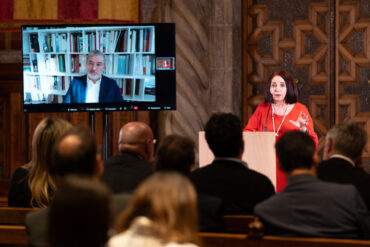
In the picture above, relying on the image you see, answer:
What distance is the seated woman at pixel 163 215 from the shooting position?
183cm

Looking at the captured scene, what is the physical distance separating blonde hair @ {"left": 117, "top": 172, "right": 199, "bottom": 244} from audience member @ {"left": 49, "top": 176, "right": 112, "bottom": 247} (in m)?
0.26

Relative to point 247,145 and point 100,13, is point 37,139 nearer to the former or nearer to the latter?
point 247,145

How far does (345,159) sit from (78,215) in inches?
84.3

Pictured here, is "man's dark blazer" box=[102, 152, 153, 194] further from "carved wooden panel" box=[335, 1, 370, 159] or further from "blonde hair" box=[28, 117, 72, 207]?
"carved wooden panel" box=[335, 1, 370, 159]

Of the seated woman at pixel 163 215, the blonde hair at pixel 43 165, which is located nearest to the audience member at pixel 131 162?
the blonde hair at pixel 43 165

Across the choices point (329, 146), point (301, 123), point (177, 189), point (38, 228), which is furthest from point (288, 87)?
point (177, 189)

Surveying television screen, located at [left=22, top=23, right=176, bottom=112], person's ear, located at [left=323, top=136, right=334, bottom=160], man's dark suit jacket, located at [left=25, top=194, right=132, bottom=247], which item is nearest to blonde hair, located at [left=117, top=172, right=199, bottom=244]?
man's dark suit jacket, located at [left=25, top=194, right=132, bottom=247]

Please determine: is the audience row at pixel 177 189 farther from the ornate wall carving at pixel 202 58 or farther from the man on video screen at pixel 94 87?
the ornate wall carving at pixel 202 58

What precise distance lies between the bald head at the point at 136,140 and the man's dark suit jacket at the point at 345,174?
112cm

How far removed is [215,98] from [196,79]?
0.31 meters

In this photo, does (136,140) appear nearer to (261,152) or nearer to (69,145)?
(69,145)

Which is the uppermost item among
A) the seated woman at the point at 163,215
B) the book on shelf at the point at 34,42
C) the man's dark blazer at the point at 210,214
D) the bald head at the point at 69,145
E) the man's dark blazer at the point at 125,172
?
the book on shelf at the point at 34,42

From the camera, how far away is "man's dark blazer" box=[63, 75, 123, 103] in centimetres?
591

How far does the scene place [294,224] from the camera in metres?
2.83
